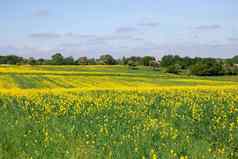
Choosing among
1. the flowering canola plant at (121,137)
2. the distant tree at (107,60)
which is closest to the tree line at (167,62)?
the distant tree at (107,60)

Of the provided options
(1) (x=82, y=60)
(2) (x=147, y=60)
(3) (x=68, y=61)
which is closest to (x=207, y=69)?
(2) (x=147, y=60)

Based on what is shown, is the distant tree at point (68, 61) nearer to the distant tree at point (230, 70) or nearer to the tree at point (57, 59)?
the tree at point (57, 59)

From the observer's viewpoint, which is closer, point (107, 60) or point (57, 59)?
point (57, 59)

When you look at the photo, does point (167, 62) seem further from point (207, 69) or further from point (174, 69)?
point (207, 69)

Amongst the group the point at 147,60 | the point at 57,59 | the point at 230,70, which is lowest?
the point at 230,70

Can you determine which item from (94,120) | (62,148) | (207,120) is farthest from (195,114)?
(62,148)

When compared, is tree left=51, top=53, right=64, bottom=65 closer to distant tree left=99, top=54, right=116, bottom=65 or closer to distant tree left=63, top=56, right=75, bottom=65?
distant tree left=63, top=56, right=75, bottom=65

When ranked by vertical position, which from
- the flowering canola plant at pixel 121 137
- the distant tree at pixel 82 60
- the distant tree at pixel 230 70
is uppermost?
the flowering canola plant at pixel 121 137

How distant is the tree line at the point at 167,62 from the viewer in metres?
72.2

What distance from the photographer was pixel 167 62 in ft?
294

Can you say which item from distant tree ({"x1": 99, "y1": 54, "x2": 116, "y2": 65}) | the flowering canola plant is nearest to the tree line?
distant tree ({"x1": 99, "y1": 54, "x2": 116, "y2": 65})

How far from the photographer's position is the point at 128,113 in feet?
39.5

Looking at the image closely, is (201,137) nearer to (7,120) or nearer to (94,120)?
(94,120)

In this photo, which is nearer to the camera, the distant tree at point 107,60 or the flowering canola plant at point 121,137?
the flowering canola plant at point 121,137
